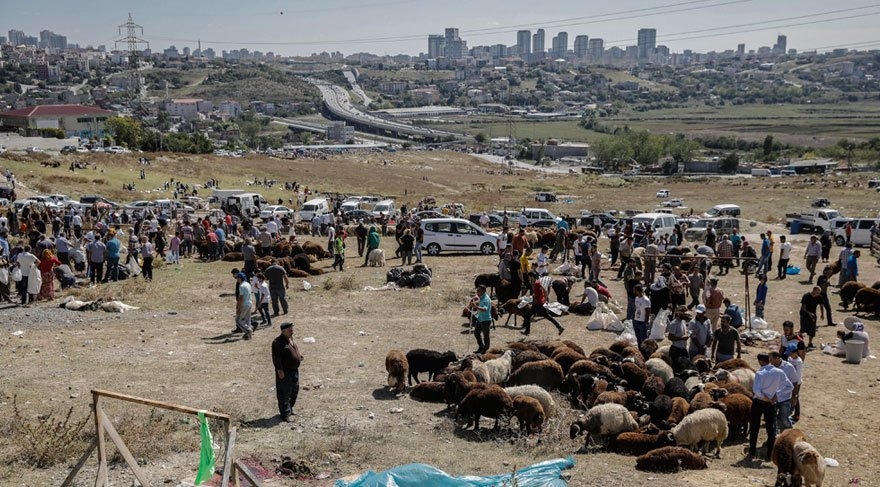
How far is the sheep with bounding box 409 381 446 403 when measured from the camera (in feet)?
41.3

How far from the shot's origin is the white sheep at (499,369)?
42.5ft

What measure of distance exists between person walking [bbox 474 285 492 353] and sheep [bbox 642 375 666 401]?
355 cm

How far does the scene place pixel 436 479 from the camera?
8703 millimetres

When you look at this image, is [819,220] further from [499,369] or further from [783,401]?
[783,401]

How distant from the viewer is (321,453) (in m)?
10.0

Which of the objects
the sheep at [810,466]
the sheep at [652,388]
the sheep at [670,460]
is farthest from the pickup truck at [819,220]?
the sheep at [810,466]

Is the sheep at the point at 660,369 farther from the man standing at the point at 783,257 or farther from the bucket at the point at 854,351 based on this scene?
the man standing at the point at 783,257

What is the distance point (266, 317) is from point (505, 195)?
1908 inches

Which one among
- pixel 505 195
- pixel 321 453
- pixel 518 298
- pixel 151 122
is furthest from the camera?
pixel 151 122

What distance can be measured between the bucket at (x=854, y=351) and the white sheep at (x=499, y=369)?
6.63 metres

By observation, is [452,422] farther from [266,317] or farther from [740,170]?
[740,170]

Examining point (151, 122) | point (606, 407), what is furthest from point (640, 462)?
point (151, 122)

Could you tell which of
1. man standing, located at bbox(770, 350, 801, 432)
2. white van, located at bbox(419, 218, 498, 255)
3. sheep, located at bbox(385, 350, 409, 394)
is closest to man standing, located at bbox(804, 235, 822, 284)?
white van, located at bbox(419, 218, 498, 255)

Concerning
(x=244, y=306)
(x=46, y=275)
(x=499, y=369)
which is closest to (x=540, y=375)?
(x=499, y=369)
